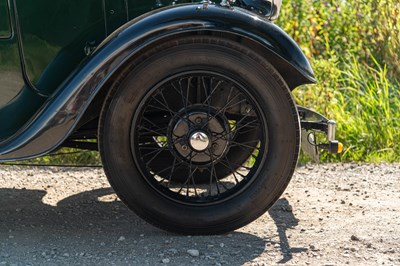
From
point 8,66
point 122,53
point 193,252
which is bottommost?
point 193,252

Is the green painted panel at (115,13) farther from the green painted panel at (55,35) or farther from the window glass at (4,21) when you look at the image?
the window glass at (4,21)

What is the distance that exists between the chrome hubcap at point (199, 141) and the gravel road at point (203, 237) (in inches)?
18.6

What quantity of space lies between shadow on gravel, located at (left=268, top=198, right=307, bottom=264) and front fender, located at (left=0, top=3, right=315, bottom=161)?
879mm

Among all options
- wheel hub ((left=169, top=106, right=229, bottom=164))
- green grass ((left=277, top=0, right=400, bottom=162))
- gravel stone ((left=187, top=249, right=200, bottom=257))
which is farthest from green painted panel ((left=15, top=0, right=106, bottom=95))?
green grass ((left=277, top=0, right=400, bottom=162))

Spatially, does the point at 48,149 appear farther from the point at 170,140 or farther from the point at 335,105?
the point at 335,105

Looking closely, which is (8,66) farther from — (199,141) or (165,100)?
(199,141)

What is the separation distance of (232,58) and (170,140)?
1.75 feet

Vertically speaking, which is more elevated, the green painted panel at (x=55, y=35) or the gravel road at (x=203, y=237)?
the green painted panel at (x=55, y=35)

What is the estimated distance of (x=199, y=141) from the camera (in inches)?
169

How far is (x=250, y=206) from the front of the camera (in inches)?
170

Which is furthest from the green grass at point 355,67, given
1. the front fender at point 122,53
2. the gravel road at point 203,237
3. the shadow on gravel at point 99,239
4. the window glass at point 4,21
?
the window glass at point 4,21

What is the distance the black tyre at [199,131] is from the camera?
167 inches

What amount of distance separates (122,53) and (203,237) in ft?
3.39

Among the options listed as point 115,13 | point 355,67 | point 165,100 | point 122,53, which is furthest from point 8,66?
point 355,67
